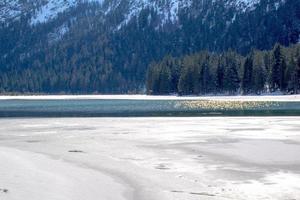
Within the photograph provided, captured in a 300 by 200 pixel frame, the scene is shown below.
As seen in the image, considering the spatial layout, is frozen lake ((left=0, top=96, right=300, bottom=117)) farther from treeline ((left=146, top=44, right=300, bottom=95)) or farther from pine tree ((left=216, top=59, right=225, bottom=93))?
pine tree ((left=216, top=59, right=225, bottom=93))

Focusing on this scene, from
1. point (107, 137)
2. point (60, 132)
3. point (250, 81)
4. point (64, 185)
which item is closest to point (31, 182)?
point (64, 185)

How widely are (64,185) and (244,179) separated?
6467 mm

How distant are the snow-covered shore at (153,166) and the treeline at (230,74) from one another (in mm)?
98686

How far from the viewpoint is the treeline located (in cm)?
13600

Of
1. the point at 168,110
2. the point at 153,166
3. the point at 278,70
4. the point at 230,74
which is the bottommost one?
the point at 168,110

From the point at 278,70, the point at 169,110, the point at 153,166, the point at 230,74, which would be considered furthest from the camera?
the point at 230,74

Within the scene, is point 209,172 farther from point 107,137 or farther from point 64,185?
point 107,137

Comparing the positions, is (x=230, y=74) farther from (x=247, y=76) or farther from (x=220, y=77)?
(x=247, y=76)

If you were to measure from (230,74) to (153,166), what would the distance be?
132m

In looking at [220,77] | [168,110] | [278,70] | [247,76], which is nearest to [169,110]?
[168,110]

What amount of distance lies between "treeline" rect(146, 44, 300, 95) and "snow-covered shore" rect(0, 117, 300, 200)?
98.7m

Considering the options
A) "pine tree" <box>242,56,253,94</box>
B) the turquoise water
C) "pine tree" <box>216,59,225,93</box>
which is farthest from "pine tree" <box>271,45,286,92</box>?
the turquoise water

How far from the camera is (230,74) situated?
15475 centimetres

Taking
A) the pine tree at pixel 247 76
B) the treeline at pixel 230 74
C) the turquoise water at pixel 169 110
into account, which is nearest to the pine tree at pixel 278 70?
the treeline at pixel 230 74
